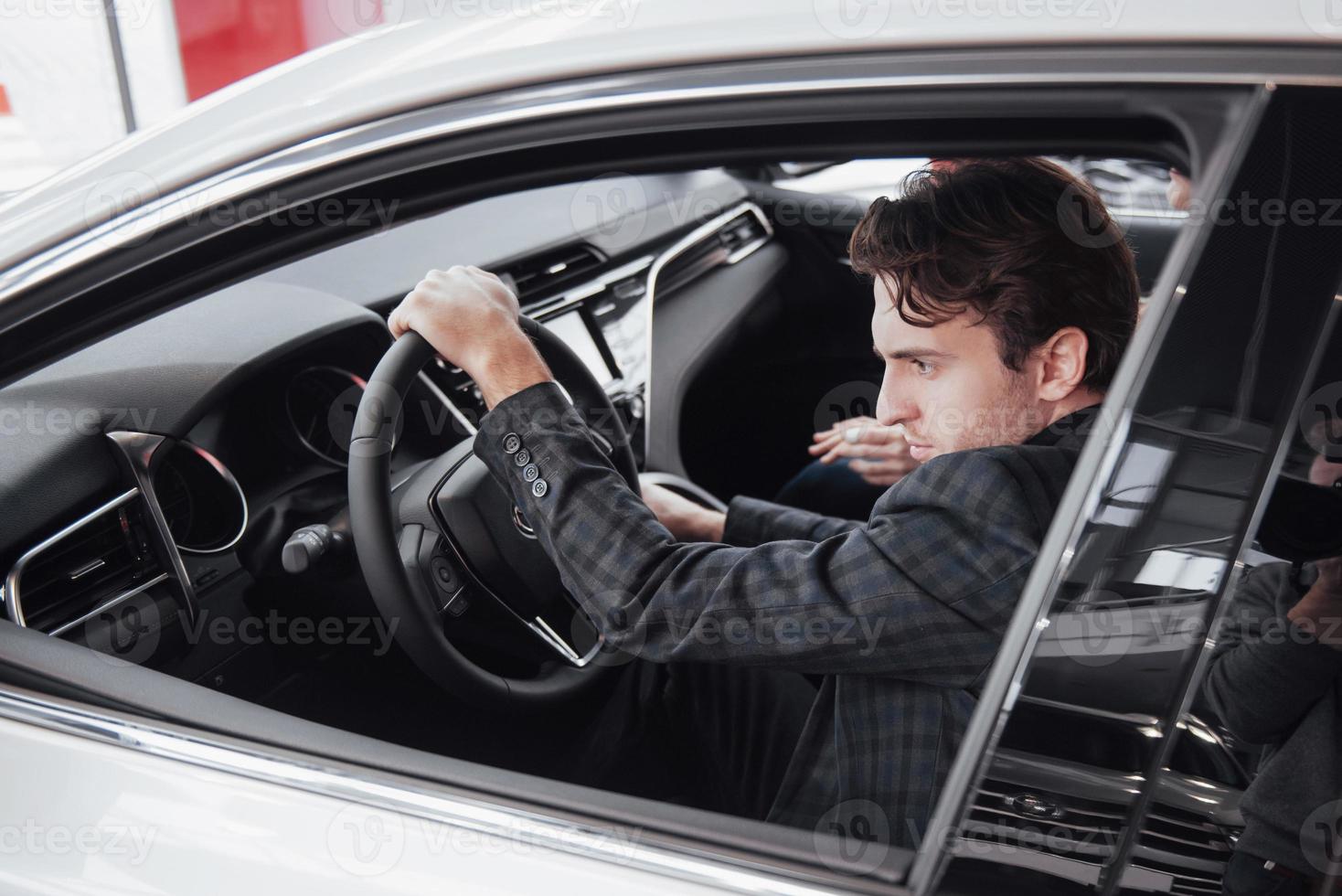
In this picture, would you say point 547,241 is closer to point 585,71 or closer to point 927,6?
point 585,71

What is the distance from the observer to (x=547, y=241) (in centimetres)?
210

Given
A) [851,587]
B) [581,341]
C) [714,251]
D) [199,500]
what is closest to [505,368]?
[851,587]

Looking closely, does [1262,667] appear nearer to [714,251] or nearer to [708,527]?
[708,527]

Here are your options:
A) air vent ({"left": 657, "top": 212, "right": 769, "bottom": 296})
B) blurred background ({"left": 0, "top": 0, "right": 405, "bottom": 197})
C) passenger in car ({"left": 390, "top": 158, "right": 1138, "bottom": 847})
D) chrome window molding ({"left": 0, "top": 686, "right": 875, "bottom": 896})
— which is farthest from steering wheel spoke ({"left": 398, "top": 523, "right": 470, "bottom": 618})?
blurred background ({"left": 0, "top": 0, "right": 405, "bottom": 197})

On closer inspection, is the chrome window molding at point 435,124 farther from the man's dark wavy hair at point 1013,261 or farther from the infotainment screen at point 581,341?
the infotainment screen at point 581,341

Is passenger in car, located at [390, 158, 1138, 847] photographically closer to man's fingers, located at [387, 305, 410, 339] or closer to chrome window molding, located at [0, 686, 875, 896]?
man's fingers, located at [387, 305, 410, 339]

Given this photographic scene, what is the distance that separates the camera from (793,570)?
99 cm

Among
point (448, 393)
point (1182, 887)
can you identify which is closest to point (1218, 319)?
point (1182, 887)

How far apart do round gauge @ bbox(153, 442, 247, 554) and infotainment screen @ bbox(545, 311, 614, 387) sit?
31.7 inches

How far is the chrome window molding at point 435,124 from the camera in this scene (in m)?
0.71

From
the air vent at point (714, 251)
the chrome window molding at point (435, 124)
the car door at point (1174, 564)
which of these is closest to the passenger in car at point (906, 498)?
the car door at point (1174, 564)

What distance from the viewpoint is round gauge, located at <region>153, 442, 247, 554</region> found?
133 centimetres

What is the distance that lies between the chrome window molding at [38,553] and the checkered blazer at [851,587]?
0.46 m

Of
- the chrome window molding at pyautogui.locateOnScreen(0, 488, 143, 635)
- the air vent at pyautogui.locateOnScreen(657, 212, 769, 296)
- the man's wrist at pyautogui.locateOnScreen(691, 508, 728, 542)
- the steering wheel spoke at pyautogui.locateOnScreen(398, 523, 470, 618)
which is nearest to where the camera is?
the chrome window molding at pyautogui.locateOnScreen(0, 488, 143, 635)
